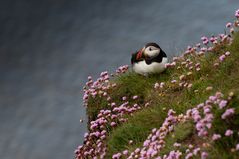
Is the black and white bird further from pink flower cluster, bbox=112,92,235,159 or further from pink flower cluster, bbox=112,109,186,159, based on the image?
pink flower cluster, bbox=112,109,186,159

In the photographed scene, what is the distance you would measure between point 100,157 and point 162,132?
1.80 metres

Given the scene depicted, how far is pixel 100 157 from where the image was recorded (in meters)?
10.4

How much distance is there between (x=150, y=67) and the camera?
11.8m

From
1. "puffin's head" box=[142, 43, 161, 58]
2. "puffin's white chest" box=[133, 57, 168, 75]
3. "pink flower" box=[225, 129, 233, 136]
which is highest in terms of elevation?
"puffin's head" box=[142, 43, 161, 58]

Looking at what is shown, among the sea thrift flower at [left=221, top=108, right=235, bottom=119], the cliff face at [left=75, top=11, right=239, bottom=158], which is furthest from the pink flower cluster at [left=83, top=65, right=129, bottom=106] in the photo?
the sea thrift flower at [left=221, top=108, right=235, bottom=119]

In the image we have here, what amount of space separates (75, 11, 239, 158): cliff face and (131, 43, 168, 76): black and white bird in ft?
0.60

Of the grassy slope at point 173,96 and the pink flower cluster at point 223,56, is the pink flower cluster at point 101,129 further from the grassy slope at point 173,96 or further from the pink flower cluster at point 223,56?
the pink flower cluster at point 223,56

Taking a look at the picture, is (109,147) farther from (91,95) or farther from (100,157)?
(91,95)

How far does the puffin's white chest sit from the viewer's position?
11739 millimetres

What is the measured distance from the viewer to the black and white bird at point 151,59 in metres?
11.7

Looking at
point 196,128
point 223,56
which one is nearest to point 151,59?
point 223,56

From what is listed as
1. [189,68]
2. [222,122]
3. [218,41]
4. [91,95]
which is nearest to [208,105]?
[222,122]

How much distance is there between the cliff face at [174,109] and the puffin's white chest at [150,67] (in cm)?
15

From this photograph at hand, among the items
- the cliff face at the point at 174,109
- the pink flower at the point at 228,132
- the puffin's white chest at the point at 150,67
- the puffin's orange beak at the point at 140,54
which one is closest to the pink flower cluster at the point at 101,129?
the cliff face at the point at 174,109
